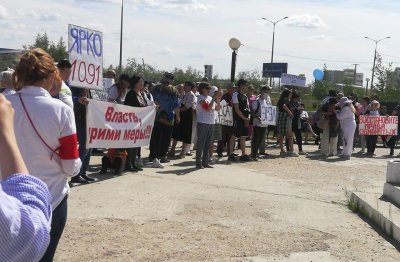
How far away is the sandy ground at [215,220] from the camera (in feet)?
18.1

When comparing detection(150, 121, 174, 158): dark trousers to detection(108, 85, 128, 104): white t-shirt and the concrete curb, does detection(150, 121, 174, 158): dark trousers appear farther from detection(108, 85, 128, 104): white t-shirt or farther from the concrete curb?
the concrete curb

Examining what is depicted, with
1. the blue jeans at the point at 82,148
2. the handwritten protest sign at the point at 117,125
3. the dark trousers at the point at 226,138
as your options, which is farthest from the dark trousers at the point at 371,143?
the blue jeans at the point at 82,148

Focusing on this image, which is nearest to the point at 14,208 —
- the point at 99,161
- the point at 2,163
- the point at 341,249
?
the point at 2,163

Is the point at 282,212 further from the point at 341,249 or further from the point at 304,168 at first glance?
the point at 304,168

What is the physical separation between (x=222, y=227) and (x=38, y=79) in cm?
385

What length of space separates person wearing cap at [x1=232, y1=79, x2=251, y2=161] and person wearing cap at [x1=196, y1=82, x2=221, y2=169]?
1.24 metres

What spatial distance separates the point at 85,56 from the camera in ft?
29.1

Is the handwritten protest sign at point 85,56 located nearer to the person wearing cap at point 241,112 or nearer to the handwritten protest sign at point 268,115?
the person wearing cap at point 241,112

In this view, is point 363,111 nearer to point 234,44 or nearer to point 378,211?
point 234,44

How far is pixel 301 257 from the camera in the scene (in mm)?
5520

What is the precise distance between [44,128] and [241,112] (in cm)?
938

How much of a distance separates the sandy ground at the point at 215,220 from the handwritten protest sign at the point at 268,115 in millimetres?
2813

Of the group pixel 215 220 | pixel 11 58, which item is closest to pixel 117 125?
pixel 11 58

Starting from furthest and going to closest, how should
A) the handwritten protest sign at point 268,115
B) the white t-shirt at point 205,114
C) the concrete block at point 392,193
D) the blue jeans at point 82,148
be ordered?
the handwritten protest sign at point 268,115
the white t-shirt at point 205,114
the blue jeans at point 82,148
the concrete block at point 392,193
